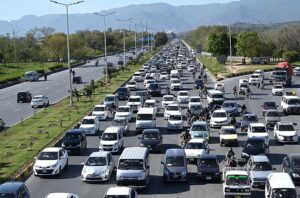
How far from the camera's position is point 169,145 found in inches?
1521

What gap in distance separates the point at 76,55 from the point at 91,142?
112767mm

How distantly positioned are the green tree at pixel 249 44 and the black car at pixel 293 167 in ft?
289

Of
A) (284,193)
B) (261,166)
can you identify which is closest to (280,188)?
(284,193)

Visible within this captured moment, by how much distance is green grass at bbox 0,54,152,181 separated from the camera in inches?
1314

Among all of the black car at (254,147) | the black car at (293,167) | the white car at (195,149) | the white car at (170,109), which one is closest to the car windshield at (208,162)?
the white car at (195,149)

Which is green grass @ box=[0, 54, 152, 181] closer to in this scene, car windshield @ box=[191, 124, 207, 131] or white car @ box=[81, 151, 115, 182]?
white car @ box=[81, 151, 115, 182]

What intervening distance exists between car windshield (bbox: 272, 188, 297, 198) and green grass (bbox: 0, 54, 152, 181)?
1399 cm

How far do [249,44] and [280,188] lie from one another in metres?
94.3

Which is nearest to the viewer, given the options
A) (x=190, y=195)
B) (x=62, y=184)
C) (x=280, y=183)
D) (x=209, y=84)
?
(x=280, y=183)

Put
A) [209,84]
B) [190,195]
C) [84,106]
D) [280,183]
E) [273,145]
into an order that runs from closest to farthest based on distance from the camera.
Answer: [280,183], [190,195], [273,145], [84,106], [209,84]

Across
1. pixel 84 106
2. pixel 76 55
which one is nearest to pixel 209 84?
pixel 84 106

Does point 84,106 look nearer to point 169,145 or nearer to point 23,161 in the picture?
point 169,145

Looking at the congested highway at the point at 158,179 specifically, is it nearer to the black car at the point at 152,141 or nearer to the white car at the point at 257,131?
the black car at the point at 152,141

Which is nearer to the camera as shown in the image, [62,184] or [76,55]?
[62,184]
